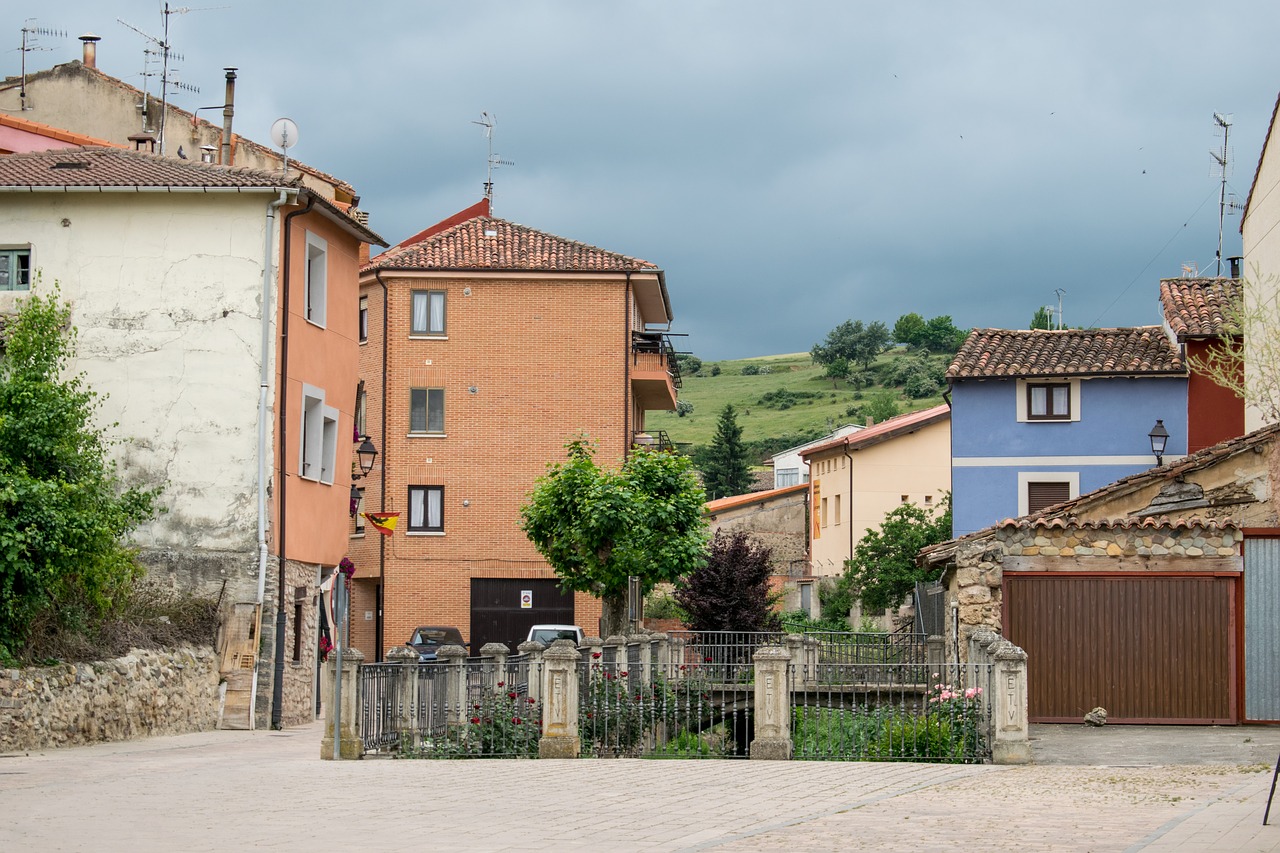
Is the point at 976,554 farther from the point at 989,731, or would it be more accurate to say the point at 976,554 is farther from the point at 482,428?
the point at 482,428

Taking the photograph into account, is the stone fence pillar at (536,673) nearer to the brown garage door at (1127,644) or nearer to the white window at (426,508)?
the brown garage door at (1127,644)

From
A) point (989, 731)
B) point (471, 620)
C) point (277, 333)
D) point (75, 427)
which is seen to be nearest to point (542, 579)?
point (471, 620)

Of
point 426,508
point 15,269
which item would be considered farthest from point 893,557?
point 15,269

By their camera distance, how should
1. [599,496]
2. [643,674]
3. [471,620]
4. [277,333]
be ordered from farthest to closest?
[471,620] < [599,496] < [277,333] < [643,674]

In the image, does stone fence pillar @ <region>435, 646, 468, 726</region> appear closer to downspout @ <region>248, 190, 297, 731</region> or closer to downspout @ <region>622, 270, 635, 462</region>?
downspout @ <region>248, 190, 297, 731</region>

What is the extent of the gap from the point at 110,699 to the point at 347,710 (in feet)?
17.7

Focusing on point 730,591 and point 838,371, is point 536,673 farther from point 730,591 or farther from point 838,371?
point 838,371

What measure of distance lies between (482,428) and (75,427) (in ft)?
75.3

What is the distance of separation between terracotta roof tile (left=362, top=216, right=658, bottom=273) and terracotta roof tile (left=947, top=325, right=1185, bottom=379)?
32.1 feet

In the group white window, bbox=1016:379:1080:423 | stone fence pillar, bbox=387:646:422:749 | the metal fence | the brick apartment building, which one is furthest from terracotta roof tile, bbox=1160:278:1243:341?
stone fence pillar, bbox=387:646:422:749

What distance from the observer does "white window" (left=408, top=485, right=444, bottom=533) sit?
146ft

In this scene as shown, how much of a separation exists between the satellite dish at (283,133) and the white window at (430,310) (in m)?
14.0

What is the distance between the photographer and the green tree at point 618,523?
35312 millimetres

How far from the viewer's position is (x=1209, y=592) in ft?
70.3
